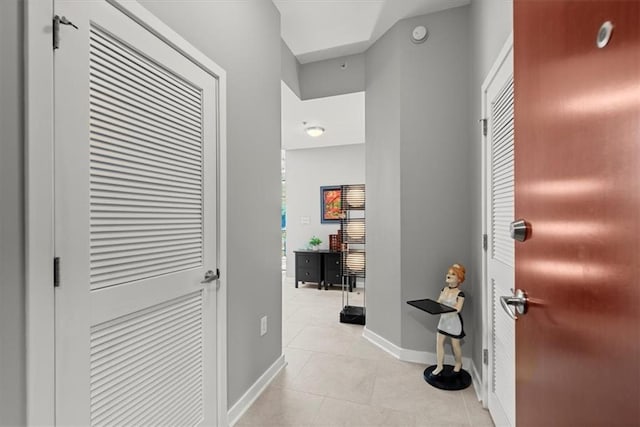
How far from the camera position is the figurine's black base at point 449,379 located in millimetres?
2104

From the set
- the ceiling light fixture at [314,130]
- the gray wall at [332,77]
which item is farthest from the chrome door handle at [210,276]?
the ceiling light fixture at [314,130]

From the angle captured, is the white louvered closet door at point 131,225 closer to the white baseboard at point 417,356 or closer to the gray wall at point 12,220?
the gray wall at point 12,220

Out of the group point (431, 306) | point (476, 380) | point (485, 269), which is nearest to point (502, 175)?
point (485, 269)

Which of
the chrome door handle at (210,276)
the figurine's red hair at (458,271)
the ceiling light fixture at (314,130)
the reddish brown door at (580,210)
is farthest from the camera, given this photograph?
the ceiling light fixture at (314,130)

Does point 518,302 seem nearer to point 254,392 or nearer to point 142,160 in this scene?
point 142,160

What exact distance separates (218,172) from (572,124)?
4.97 feet

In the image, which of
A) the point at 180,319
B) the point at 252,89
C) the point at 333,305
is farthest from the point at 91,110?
the point at 333,305

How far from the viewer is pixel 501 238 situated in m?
1.65

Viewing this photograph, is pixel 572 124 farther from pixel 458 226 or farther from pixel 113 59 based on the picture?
pixel 458 226

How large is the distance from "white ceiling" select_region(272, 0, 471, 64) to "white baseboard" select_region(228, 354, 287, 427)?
277 cm

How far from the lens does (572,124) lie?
595mm

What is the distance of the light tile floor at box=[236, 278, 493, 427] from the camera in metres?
1.79

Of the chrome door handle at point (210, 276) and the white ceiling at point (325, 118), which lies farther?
the white ceiling at point (325, 118)

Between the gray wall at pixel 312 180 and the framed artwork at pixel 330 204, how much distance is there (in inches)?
3.4
